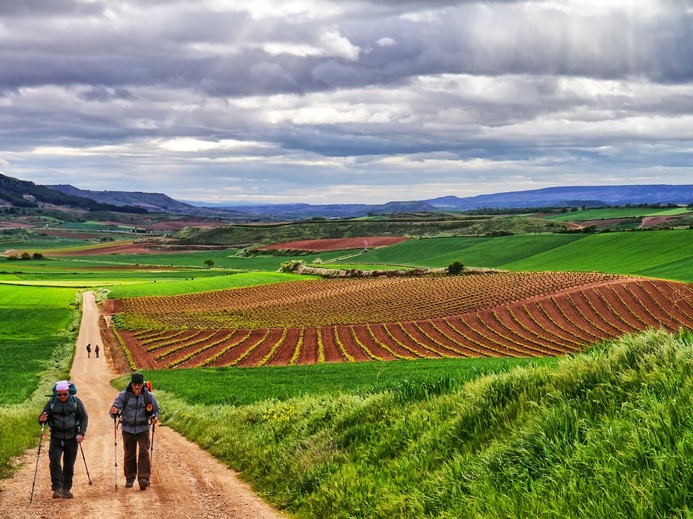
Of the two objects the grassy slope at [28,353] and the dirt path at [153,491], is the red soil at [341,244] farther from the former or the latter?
the dirt path at [153,491]

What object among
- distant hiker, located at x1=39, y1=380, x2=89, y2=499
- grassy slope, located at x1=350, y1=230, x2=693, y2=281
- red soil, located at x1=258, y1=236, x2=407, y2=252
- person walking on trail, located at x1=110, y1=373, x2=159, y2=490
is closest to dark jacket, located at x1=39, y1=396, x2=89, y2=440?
distant hiker, located at x1=39, y1=380, x2=89, y2=499

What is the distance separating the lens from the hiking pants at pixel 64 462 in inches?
492

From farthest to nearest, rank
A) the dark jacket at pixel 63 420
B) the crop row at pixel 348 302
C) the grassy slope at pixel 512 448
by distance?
1. the crop row at pixel 348 302
2. the dark jacket at pixel 63 420
3. the grassy slope at pixel 512 448

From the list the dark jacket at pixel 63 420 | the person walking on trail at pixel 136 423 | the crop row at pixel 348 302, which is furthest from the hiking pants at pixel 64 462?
the crop row at pixel 348 302

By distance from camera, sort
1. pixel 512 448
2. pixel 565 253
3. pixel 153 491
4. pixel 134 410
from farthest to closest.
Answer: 1. pixel 565 253
2. pixel 134 410
3. pixel 153 491
4. pixel 512 448

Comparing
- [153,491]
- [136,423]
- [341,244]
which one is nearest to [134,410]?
[136,423]

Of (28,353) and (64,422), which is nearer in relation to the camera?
(64,422)

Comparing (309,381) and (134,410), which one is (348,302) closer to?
(309,381)

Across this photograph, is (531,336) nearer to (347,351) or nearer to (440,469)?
(347,351)

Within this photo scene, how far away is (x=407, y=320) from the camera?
7094 cm

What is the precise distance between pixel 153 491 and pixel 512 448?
7.23 m

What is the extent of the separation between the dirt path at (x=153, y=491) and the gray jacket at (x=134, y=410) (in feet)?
3.74

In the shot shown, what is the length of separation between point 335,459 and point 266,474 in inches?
70.2

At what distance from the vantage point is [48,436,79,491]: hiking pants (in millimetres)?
12508
